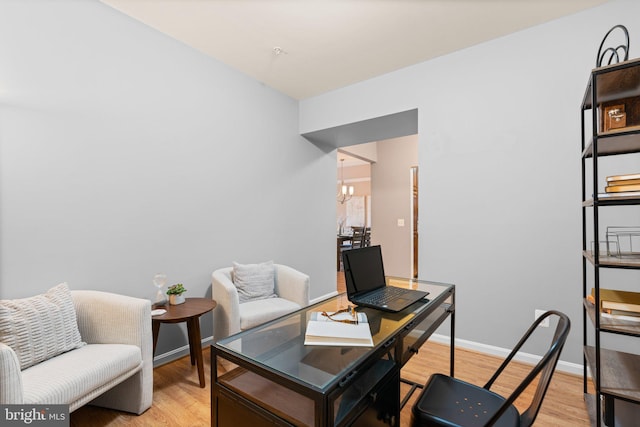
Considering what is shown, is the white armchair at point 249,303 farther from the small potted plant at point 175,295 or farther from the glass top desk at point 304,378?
the glass top desk at point 304,378

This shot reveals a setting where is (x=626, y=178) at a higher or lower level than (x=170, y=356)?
higher

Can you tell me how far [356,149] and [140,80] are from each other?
3494 millimetres

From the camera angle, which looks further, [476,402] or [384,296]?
[384,296]

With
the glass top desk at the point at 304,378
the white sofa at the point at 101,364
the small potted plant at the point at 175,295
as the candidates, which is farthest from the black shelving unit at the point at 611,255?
the small potted plant at the point at 175,295

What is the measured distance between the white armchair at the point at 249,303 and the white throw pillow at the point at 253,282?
63mm

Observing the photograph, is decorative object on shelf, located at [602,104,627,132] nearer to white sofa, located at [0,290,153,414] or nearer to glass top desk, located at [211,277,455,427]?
glass top desk, located at [211,277,455,427]

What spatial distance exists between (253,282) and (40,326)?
146cm

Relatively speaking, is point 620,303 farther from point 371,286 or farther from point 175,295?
point 175,295

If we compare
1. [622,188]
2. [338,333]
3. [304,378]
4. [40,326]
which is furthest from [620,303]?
[40,326]

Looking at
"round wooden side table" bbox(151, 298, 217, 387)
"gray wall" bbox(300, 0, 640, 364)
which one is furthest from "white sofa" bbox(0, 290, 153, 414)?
"gray wall" bbox(300, 0, 640, 364)

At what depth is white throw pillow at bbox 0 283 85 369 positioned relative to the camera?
1.48 meters

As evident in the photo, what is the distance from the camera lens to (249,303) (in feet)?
8.64

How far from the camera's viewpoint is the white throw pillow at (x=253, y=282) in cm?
273

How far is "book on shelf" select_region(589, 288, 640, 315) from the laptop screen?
109cm
